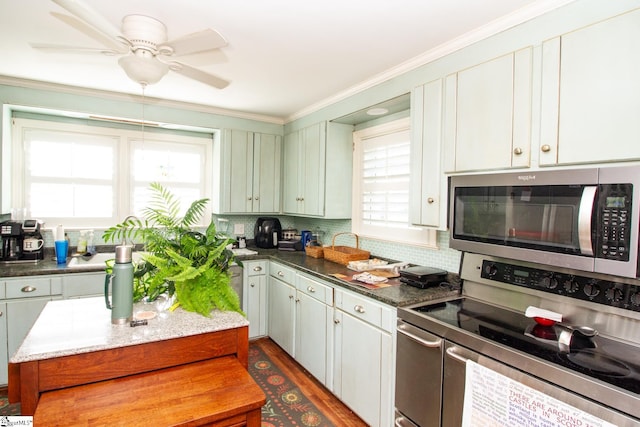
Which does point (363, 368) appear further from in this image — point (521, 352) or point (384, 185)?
point (384, 185)

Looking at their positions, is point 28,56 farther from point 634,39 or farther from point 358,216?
point 634,39

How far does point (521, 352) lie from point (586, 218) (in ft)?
1.85

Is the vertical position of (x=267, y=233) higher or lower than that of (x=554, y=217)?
lower

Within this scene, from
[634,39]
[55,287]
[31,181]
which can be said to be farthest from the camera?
[31,181]

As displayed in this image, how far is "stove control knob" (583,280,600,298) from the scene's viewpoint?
57.8 inches

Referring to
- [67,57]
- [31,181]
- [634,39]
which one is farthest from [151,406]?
[31,181]

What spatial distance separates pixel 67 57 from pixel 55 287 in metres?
1.68

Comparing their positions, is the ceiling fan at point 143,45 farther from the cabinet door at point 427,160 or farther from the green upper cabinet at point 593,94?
the green upper cabinet at point 593,94

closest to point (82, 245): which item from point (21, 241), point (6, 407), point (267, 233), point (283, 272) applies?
point (21, 241)

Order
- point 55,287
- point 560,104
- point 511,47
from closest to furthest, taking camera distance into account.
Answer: point 560,104 → point 511,47 → point 55,287

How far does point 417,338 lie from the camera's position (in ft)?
5.63

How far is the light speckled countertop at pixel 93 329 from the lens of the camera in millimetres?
1230

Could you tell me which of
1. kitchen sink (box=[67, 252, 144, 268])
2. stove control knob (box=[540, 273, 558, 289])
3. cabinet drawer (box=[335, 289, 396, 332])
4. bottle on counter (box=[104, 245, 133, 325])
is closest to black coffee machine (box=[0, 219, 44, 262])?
kitchen sink (box=[67, 252, 144, 268])

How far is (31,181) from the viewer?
124 inches
